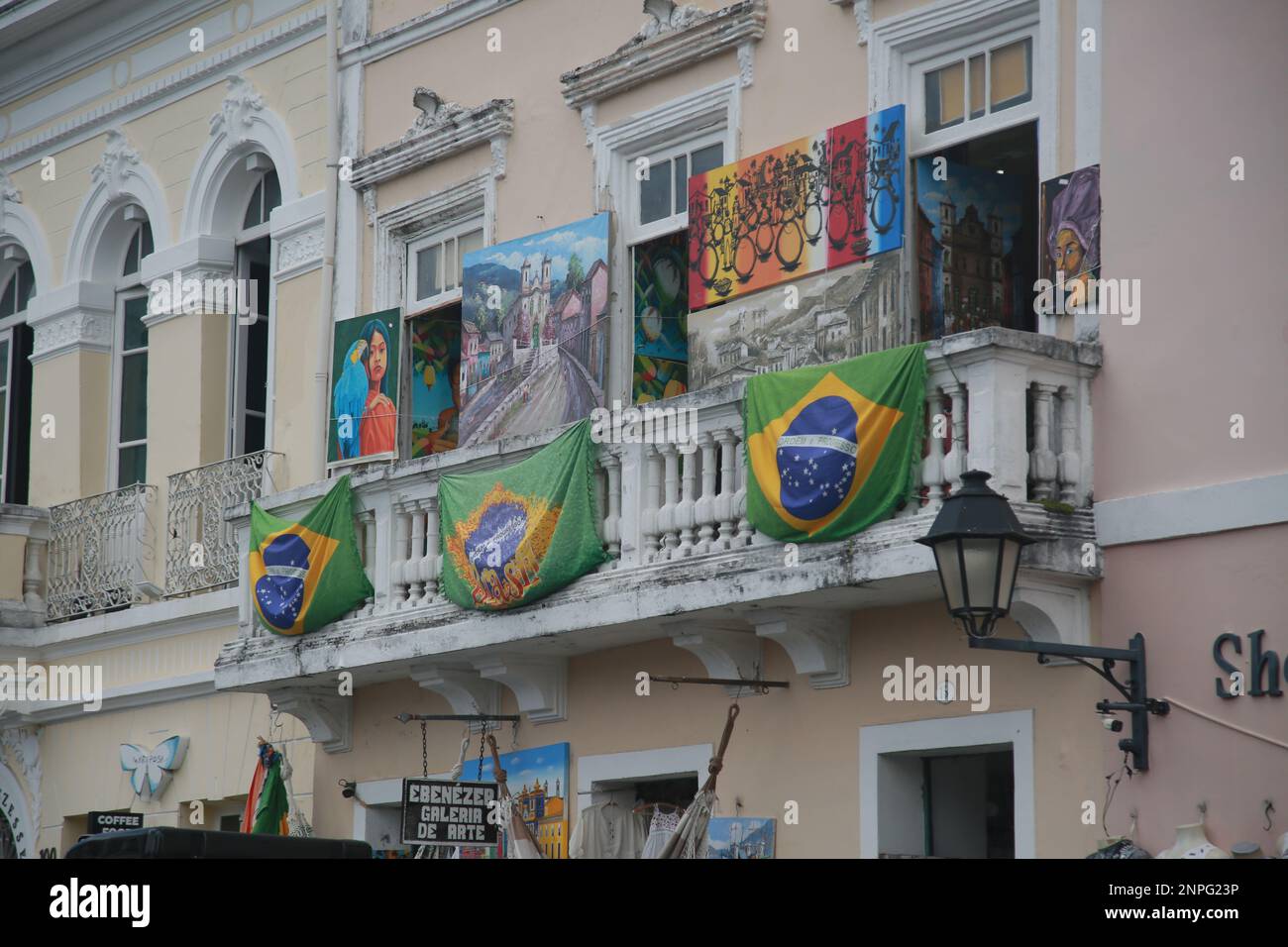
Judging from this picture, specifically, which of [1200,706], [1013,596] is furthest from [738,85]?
[1200,706]

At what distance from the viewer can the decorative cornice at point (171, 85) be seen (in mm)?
16453

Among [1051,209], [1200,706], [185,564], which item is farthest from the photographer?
[185,564]

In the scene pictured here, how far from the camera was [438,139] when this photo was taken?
15.0 metres

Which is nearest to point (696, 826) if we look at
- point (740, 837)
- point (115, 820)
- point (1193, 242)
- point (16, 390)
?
point (740, 837)

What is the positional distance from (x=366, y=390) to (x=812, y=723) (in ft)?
15.7

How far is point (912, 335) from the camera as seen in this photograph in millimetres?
11633

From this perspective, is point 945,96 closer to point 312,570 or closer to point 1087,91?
point 1087,91

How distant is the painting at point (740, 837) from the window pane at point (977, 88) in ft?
12.8

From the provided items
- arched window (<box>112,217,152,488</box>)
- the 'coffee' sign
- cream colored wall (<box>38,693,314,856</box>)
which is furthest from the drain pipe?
the 'coffee' sign

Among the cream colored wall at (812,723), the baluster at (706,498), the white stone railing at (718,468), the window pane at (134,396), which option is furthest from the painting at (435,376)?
the baluster at (706,498)

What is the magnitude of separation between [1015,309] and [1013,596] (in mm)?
2234

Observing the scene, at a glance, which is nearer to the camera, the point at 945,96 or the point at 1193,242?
the point at 1193,242
